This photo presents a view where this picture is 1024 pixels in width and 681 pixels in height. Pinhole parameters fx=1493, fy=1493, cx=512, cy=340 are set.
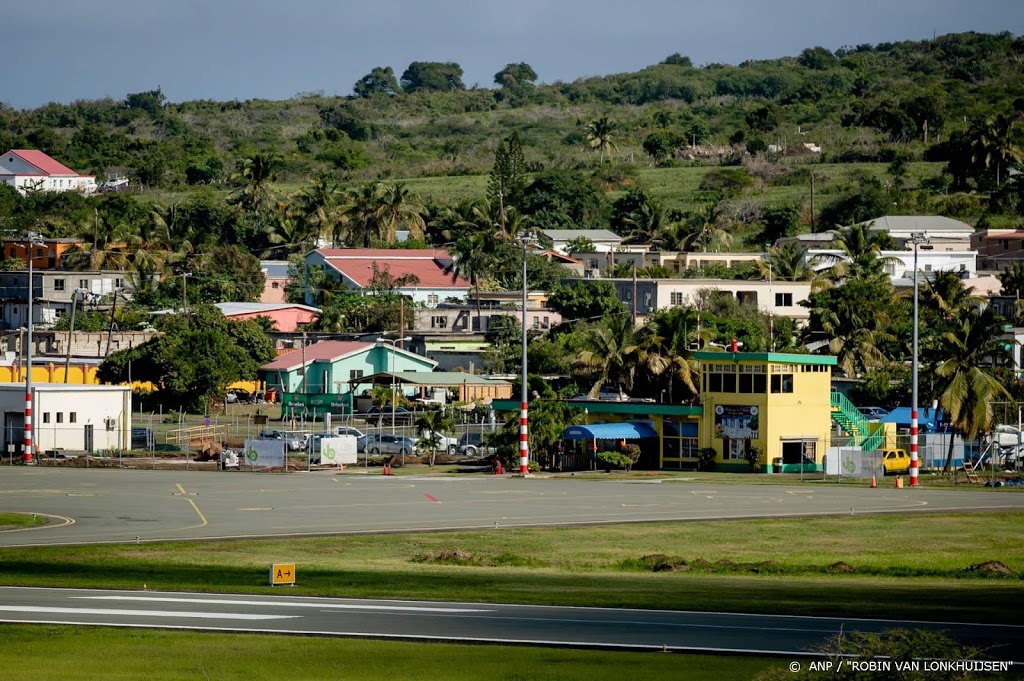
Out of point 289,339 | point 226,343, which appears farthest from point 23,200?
point 226,343

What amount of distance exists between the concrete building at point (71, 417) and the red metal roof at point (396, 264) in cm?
5650

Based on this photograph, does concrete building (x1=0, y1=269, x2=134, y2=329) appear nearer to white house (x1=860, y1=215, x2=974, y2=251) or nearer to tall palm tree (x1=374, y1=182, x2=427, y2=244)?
tall palm tree (x1=374, y1=182, x2=427, y2=244)

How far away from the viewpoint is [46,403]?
6638cm

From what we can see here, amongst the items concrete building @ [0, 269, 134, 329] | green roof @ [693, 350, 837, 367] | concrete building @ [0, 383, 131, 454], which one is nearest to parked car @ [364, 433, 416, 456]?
concrete building @ [0, 383, 131, 454]

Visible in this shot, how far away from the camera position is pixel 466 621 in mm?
25047

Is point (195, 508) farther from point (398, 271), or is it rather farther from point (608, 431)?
point (398, 271)

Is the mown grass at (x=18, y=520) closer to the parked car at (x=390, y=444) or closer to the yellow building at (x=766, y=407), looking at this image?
the parked car at (x=390, y=444)

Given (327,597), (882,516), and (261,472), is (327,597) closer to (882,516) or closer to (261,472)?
Answer: (882,516)

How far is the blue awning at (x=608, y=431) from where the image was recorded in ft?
203

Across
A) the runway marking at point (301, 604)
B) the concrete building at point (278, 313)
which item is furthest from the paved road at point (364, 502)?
the concrete building at point (278, 313)

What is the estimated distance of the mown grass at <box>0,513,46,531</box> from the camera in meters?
41.7

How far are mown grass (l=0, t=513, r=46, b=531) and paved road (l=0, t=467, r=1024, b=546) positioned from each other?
593 mm

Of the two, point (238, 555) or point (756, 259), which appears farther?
point (756, 259)

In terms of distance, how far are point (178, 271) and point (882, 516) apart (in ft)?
320
